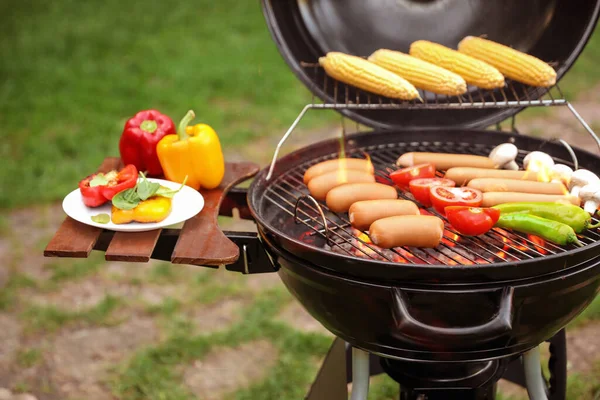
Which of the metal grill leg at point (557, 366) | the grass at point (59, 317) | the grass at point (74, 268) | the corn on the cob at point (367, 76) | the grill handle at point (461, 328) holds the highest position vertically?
the corn on the cob at point (367, 76)

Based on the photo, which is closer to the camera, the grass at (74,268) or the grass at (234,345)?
the grass at (234,345)

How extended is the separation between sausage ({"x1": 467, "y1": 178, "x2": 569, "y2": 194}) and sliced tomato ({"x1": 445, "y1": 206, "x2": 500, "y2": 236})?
268mm

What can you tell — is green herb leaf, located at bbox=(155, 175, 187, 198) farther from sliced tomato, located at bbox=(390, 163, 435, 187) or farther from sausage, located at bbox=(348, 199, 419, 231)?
sliced tomato, located at bbox=(390, 163, 435, 187)

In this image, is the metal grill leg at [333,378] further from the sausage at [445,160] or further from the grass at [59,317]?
the grass at [59,317]

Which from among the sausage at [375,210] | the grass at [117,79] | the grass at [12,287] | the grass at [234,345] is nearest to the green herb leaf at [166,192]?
the sausage at [375,210]

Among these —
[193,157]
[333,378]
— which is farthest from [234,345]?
[193,157]

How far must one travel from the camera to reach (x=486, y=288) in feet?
6.96

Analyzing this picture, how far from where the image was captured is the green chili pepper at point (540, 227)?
2367 millimetres

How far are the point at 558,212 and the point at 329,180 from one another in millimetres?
871

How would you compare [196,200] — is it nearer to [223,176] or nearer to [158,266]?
[223,176]

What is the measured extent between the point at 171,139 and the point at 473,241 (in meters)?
1.41

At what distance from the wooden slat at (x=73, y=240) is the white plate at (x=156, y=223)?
0.04 meters

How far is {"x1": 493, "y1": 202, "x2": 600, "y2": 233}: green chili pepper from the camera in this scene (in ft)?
8.06

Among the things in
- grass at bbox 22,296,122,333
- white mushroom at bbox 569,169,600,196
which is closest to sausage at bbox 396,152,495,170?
white mushroom at bbox 569,169,600,196
